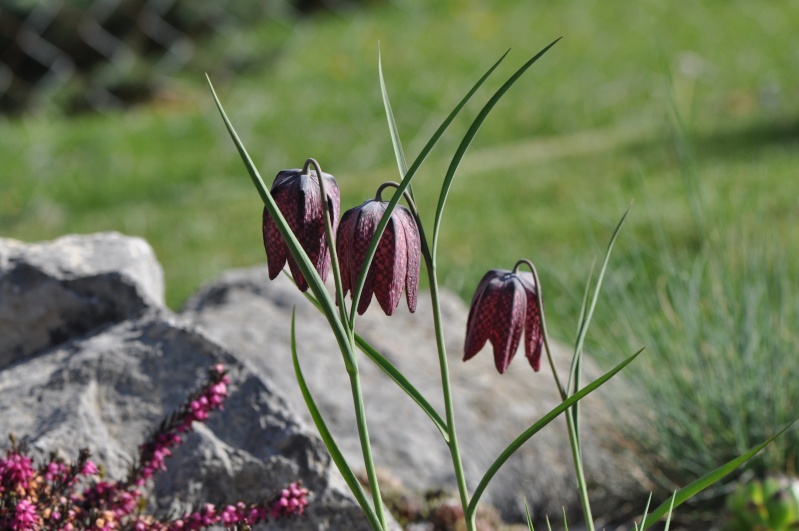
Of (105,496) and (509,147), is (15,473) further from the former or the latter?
(509,147)

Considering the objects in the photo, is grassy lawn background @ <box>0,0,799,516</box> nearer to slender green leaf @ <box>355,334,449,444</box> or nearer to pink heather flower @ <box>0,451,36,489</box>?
slender green leaf @ <box>355,334,449,444</box>

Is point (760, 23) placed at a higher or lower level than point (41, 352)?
higher

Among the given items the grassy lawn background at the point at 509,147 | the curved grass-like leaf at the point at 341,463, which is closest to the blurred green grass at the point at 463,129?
the grassy lawn background at the point at 509,147

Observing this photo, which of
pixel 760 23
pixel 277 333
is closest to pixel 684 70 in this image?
pixel 760 23

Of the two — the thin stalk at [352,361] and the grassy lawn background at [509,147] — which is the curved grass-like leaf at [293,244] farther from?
the grassy lawn background at [509,147]

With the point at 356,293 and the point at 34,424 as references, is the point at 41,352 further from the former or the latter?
the point at 356,293

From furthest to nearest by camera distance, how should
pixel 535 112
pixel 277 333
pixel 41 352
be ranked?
1. pixel 535 112
2. pixel 277 333
3. pixel 41 352
